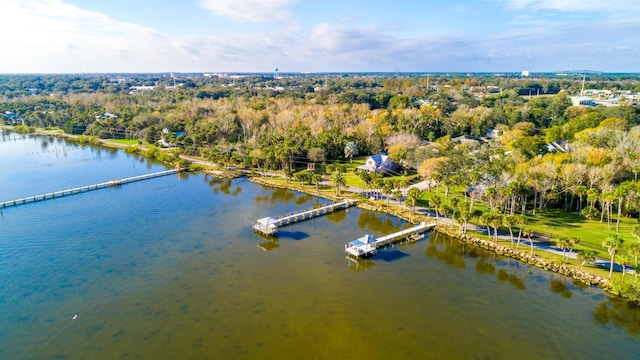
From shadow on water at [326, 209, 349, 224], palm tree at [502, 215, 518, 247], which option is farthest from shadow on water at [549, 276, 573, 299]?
shadow on water at [326, 209, 349, 224]

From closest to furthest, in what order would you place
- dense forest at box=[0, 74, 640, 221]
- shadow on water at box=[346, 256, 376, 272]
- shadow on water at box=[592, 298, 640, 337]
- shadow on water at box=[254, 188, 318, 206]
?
shadow on water at box=[592, 298, 640, 337], shadow on water at box=[346, 256, 376, 272], dense forest at box=[0, 74, 640, 221], shadow on water at box=[254, 188, 318, 206]

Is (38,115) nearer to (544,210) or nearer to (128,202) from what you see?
(128,202)

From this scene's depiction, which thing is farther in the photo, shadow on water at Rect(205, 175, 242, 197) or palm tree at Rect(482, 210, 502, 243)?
shadow on water at Rect(205, 175, 242, 197)

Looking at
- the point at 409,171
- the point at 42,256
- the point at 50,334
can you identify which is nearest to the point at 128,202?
the point at 42,256

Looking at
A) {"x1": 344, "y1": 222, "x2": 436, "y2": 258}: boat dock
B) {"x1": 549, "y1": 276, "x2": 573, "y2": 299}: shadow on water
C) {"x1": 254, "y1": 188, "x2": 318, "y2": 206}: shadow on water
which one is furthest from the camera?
{"x1": 254, "y1": 188, "x2": 318, "y2": 206}: shadow on water

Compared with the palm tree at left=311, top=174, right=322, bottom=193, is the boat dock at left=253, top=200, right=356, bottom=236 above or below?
below

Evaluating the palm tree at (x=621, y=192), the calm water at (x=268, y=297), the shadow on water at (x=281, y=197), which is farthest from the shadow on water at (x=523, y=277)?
the shadow on water at (x=281, y=197)

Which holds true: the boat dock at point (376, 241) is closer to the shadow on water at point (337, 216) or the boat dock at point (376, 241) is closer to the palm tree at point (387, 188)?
the palm tree at point (387, 188)

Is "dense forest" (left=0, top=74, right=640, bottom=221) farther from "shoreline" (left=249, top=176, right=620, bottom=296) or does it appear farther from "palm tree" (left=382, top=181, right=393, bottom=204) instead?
"shoreline" (left=249, top=176, right=620, bottom=296)
